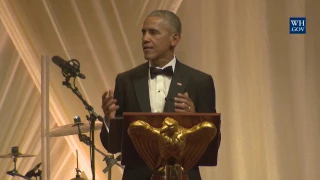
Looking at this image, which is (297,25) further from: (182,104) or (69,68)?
(182,104)

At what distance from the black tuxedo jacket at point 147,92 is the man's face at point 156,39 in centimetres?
9

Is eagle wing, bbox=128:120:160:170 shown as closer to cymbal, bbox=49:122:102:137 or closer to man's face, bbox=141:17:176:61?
man's face, bbox=141:17:176:61

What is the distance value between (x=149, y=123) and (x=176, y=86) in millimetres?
535

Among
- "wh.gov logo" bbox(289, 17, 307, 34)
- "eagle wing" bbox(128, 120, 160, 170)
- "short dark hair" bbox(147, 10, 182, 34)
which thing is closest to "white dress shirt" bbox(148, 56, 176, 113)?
"short dark hair" bbox(147, 10, 182, 34)

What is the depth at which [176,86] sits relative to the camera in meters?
2.56

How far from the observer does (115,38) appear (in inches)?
173

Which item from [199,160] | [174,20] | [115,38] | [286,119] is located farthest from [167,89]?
[286,119]

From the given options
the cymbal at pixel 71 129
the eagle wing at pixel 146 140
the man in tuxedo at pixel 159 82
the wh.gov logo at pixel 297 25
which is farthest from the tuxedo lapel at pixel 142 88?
the wh.gov logo at pixel 297 25

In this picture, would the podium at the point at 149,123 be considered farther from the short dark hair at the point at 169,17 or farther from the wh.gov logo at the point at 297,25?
the wh.gov logo at the point at 297,25

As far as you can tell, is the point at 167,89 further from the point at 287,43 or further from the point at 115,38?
the point at 287,43

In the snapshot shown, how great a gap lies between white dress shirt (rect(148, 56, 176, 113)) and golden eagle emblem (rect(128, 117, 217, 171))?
51 centimetres

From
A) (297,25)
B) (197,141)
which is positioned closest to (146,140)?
(197,141)

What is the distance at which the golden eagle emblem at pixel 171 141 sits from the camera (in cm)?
199

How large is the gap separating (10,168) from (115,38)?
121 centimetres
